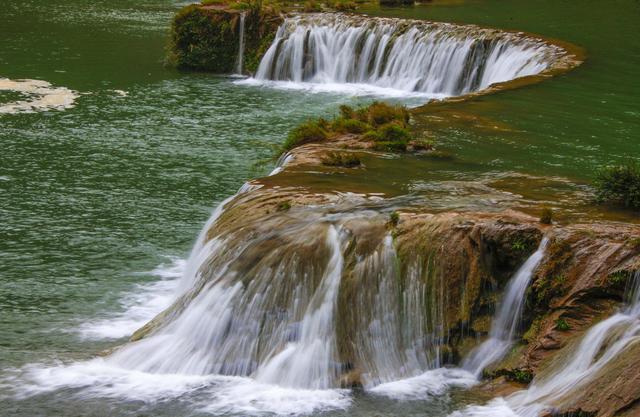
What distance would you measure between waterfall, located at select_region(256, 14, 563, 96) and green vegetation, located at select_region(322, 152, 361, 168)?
1313cm

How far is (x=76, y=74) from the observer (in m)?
34.9

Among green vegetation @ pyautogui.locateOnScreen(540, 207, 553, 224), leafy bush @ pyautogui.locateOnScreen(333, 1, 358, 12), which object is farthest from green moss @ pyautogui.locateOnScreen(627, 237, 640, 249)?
leafy bush @ pyautogui.locateOnScreen(333, 1, 358, 12)

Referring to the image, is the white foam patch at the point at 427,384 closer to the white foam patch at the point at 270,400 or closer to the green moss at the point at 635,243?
the white foam patch at the point at 270,400

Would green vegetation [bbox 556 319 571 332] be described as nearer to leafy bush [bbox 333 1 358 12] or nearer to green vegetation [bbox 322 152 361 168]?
green vegetation [bbox 322 152 361 168]

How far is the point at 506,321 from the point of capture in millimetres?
13594

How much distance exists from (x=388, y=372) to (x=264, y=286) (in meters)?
2.02

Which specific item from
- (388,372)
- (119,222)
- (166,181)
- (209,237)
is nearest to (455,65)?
(166,181)

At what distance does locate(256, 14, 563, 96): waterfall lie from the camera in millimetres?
31219

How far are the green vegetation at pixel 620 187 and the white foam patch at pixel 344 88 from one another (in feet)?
53.0

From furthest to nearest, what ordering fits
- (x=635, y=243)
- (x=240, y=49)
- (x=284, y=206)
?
(x=240, y=49) < (x=284, y=206) < (x=635, y=243)

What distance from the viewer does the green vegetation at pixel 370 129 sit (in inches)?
750

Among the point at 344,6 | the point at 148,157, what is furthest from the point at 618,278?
the point at 344,6

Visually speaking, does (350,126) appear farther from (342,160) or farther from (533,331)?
(533,331)

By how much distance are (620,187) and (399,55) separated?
19734mm
